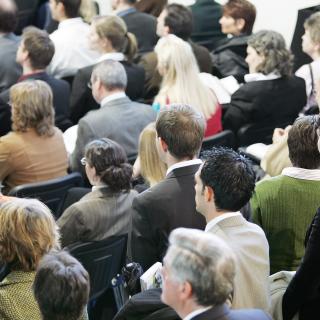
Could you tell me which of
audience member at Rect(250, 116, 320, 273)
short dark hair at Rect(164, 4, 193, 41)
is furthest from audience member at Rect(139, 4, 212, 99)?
audience member at Rect(250, 116, 320, 273)

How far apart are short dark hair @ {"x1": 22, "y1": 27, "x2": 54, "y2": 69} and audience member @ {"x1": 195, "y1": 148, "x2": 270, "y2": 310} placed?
9.21 ft

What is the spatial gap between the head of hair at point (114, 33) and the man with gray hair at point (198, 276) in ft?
12.4

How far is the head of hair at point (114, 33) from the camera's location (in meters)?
6.05

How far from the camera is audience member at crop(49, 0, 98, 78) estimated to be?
6.59 m

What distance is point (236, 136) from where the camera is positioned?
574 centimetres

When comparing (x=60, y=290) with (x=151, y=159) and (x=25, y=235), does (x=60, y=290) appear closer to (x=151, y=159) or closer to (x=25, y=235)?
(x=25, y=235)

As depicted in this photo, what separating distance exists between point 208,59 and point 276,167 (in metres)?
2.70

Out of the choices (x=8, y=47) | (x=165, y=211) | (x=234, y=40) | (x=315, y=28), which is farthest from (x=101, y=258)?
(x=234, y=40)

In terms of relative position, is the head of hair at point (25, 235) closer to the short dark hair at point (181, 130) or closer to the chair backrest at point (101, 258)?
the chair backrest at point (101, 258)

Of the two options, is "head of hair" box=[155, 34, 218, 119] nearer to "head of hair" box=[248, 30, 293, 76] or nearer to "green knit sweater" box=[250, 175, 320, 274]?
"head of hair" box=[248, 30, 293, 76]

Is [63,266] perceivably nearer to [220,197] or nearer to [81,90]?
[220,197]

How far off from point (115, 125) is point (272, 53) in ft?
4.45

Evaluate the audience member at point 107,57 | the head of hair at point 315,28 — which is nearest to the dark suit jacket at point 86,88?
the audience member at point 107,57

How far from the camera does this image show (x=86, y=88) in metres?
5.97
